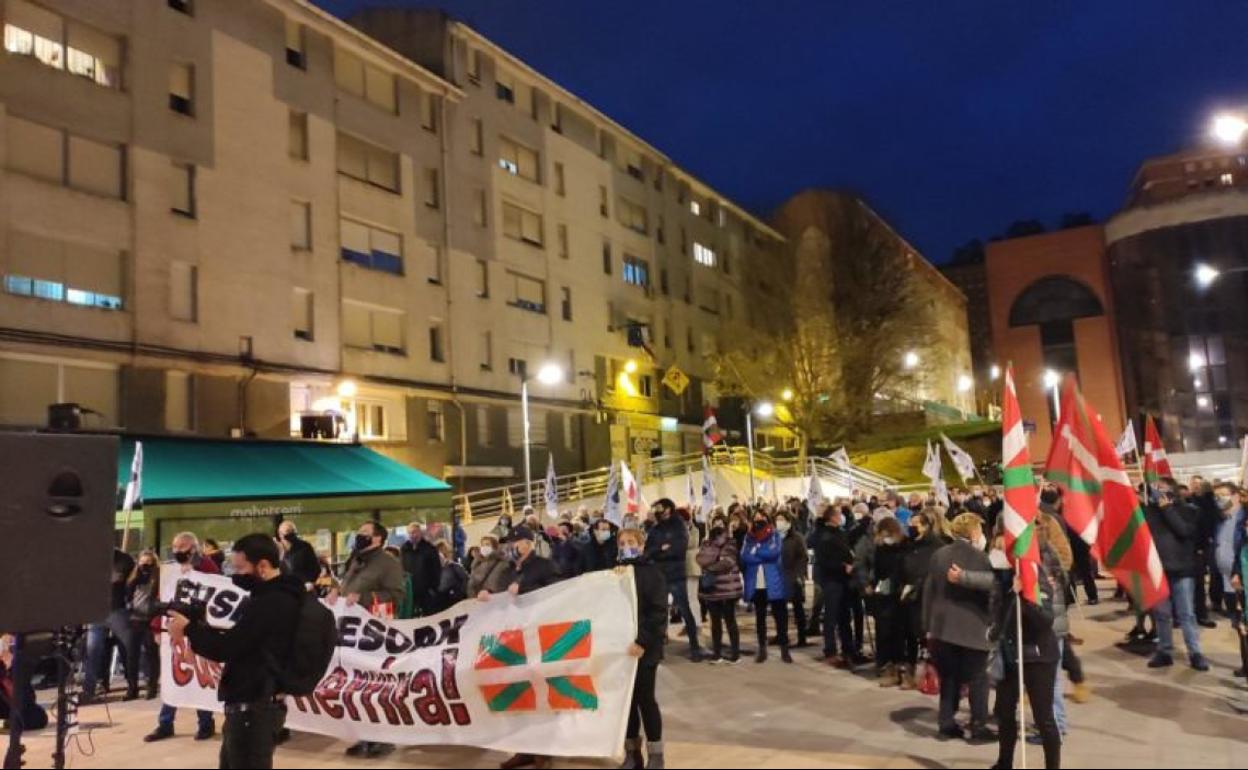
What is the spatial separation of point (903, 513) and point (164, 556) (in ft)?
46.7

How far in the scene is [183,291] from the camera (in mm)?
24078

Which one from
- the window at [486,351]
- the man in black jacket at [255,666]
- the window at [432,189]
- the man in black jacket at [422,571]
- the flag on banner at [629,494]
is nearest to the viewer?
the man in black jacket at [255,666]

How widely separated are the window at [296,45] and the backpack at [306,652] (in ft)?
→ 84.8

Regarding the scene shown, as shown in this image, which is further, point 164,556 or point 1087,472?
point 164,556

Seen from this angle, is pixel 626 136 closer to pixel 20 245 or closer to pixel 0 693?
pixel 20 245

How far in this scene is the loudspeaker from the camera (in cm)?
607

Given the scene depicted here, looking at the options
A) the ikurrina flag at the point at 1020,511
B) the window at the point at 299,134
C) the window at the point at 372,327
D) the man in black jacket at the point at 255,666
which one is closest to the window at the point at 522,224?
the window at the point at 372,327

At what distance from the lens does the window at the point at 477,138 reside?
35500 mm

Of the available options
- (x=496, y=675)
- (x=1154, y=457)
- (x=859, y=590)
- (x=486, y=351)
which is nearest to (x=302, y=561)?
(x=496, y=675)

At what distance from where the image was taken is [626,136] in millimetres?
45875

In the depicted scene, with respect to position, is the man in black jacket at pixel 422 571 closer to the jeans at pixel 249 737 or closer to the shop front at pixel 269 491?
the jeans at pixel 249 737

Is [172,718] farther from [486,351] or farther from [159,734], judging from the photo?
[486,351]

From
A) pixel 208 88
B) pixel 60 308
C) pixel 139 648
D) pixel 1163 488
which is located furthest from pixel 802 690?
pixel 208 88

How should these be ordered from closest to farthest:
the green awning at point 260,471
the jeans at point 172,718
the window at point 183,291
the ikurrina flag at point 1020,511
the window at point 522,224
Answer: the ikurrina flag at point 1020,511
the jeans at point 172,718
the green awning at point 260,471
the window at point 183,291
the window at point 522,224
